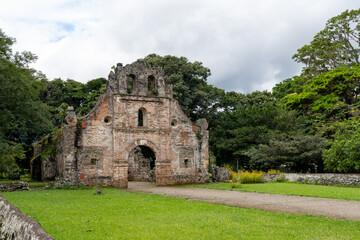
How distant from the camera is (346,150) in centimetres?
2055

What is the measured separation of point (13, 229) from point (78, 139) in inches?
594

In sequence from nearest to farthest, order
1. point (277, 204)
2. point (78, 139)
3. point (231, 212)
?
point (231, 212), point (277, 204), point (78, 139)

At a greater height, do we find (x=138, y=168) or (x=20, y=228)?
(x=138, y=168)

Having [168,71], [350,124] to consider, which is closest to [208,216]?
[350,124]

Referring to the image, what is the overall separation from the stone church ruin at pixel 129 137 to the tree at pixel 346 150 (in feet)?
27.6

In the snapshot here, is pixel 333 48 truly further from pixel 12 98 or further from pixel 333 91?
pixel 12 98

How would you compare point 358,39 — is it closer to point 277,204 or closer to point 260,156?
point 260,156

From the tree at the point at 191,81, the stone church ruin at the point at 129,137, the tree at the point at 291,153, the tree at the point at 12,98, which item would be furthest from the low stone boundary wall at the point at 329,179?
the tree at the point at 12,98

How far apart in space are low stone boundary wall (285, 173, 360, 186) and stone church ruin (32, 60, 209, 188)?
6142 millimetres

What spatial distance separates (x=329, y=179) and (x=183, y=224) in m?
15.4

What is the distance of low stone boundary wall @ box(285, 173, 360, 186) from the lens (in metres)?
19.3

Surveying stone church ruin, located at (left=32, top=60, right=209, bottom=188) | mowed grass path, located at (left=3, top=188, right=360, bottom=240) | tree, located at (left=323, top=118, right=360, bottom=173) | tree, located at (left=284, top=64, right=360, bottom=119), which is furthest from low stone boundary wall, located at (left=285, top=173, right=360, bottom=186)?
mowed grass path, located at (left=3, top=188, right=360, bottom=240)

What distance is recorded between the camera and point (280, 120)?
30.1 meters

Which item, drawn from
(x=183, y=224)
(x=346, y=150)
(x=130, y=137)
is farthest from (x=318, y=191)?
(x=130, y=137)
